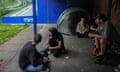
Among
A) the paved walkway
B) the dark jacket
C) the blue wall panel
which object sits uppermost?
the blue wall panel

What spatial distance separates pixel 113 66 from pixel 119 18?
2936 mm

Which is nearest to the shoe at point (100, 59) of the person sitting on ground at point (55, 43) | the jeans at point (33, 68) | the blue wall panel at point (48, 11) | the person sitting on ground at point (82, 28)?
the person sitting on ground at point (55, 43)

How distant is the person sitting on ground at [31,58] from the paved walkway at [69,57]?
44 cm

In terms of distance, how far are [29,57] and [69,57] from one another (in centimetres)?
195

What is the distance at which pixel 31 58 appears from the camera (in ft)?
16.9

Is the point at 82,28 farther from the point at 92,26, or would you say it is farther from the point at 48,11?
the point at 48,11

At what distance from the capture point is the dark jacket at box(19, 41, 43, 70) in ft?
16.8

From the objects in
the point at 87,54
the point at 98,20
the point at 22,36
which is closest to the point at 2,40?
the point at 22,36

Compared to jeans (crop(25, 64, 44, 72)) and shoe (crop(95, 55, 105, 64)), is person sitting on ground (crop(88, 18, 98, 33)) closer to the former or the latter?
shoe (crop(95, 55, 105, 64))

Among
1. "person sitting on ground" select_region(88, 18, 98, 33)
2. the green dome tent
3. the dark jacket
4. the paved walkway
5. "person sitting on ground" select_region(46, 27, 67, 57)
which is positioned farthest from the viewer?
the green dome tent

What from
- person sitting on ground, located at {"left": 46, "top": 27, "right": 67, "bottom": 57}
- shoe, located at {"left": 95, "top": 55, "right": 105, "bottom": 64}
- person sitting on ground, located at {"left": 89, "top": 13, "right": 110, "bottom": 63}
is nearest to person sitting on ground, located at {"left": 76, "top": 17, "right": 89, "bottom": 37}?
person sitting on ground, located at {"left": 46, "top": 27, "right": 67, "bottom": 57}

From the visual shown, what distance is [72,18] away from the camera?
9805 mm

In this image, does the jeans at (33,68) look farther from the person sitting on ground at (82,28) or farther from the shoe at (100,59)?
the person sitting on ground at (82,28)

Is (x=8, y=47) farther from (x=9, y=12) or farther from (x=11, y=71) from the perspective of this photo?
(x=9, y=12)
